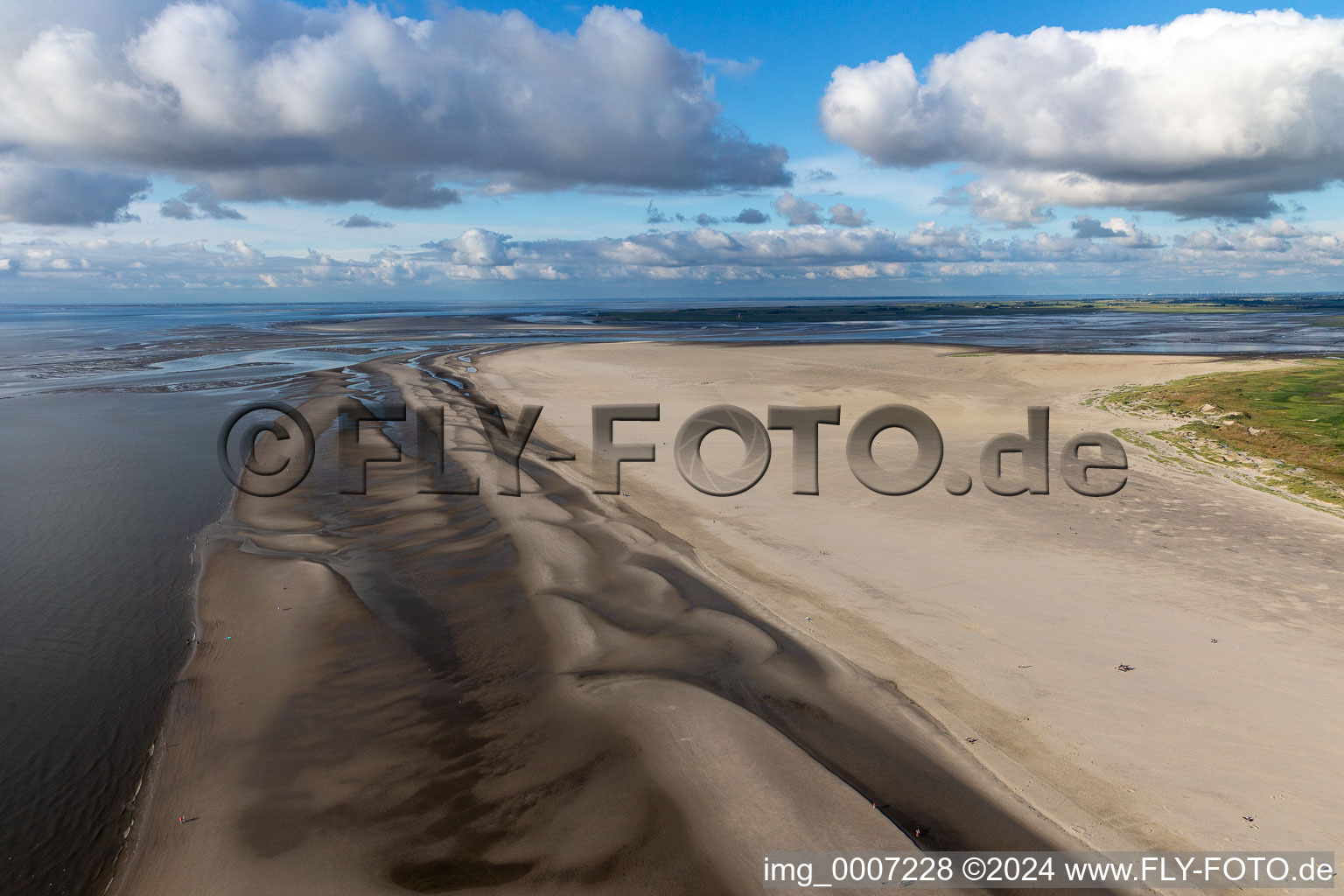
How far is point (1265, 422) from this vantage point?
72.5 ft

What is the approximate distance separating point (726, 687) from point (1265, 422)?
2259 centimetres

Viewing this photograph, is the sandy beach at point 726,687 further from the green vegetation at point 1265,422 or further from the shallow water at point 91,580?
the green vegetation at point 1265,422

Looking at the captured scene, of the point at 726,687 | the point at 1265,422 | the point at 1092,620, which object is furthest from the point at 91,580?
the point at 1265,422

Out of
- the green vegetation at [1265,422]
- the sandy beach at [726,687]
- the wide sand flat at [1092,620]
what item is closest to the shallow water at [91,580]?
the sandy beach at [726,687]

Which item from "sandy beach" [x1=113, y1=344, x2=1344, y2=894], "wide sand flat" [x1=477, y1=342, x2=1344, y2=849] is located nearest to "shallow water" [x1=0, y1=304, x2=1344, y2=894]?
"sandy beach" [x1=113, y1=344, x2=1344, y2=894]

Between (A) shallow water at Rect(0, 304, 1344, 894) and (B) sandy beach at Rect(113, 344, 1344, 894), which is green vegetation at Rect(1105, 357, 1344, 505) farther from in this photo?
(A) shallow water at Rect(0, 304, 1344, 894)

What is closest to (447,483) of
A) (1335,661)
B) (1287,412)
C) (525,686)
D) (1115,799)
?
(525,686)

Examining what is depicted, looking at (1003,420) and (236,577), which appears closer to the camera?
(236,577)

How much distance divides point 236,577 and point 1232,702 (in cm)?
1353

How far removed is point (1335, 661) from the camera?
848cm

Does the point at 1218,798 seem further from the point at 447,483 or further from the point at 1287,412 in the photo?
the point at 1287,412

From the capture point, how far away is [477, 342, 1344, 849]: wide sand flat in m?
6.55

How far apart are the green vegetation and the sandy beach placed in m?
2.43

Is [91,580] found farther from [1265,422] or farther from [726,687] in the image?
[1265,422]
